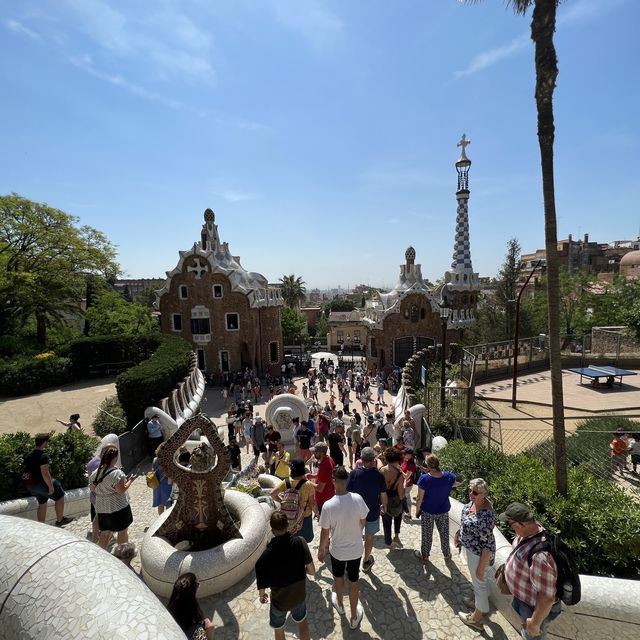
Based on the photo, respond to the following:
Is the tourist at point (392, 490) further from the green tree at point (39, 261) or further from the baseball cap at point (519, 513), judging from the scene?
the green tree at point (39, 261)

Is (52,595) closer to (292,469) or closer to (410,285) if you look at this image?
(292,469)

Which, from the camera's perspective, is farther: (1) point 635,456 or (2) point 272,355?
(2) point 272,355

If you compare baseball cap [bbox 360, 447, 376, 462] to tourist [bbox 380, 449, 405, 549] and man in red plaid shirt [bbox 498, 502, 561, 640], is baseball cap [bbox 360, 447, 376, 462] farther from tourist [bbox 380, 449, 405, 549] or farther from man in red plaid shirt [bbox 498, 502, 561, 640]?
man in red plaid shirt [bbox 498, 502, 561, 640]

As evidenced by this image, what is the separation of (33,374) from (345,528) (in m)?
19.6

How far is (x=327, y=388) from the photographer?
23984 mm

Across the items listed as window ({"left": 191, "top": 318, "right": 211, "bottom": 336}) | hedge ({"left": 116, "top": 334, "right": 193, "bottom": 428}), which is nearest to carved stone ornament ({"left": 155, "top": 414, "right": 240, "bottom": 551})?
hedge ({"left": 116, "top": 334, "right": 193, "bottom": 428})

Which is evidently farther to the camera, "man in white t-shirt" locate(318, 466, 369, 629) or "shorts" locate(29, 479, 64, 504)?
"shorts" locate(29, 479, 64, 504)

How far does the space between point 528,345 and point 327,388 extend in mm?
11376

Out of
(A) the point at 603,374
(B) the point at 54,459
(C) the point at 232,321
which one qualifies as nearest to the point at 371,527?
(B) the point at 54,459

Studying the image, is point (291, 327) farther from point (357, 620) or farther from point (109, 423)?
point (357, 620)

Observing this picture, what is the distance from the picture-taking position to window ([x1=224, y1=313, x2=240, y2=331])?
2867 cm

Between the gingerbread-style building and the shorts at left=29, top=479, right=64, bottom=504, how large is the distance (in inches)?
890

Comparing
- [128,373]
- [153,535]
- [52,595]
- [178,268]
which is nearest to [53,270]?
[178,268]

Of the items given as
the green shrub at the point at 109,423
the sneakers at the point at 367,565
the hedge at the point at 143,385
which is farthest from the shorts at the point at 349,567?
the green shrub at the point at 109,423
